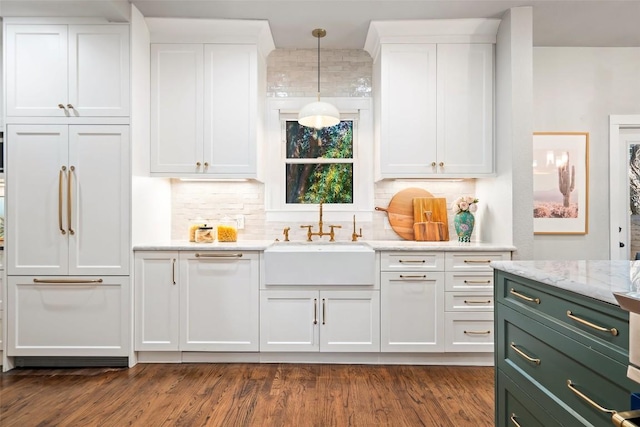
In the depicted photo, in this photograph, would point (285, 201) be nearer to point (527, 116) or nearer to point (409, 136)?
point (409, 136)

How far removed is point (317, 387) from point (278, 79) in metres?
2.61

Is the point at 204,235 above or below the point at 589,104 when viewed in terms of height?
below

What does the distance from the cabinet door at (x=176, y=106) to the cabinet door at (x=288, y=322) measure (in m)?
1.22

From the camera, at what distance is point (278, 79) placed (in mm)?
3520

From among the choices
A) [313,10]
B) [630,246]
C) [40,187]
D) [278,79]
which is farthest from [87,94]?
[630,246]

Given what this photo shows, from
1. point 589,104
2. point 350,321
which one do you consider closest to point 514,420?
point 350,321

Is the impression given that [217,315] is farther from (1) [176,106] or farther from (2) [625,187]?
(2) [625,187]

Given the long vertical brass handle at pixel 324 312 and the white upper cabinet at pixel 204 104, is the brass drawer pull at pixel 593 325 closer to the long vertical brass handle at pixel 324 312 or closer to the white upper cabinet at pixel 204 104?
the long vertical brass handle at pixel 324 312

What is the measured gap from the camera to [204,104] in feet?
10.0

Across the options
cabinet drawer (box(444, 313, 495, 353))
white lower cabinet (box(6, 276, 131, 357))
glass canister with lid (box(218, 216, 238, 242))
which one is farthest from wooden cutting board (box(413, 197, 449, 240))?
white lower cabinet (box(6, 276, 131, 357))

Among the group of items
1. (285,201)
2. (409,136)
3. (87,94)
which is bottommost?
(285,201)

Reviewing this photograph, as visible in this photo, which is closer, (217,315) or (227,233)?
(217,315)

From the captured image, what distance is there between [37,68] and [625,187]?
498cm

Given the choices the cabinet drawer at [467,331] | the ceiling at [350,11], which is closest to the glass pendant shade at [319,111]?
the ceiling at [350,11]
